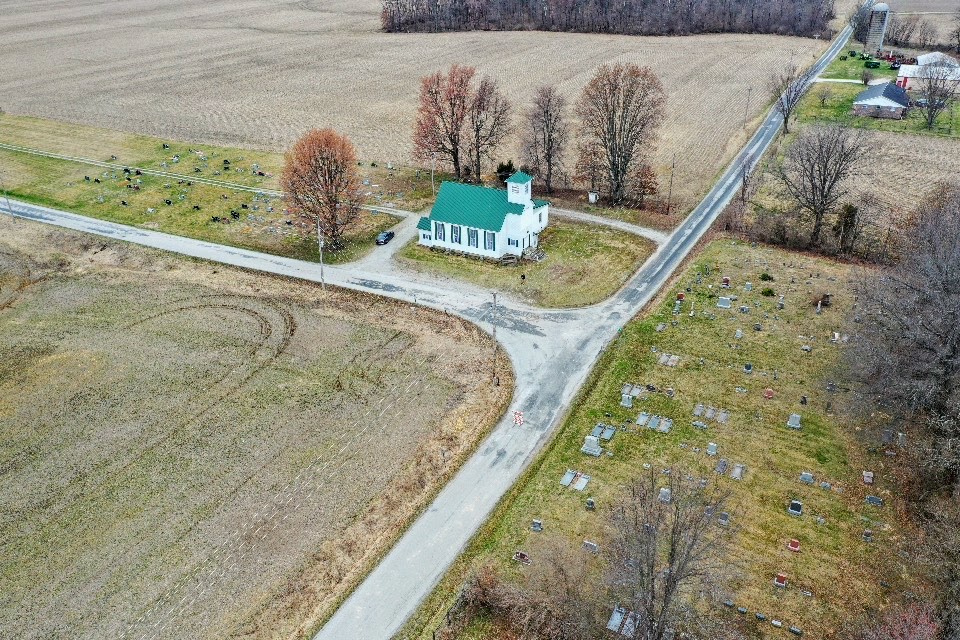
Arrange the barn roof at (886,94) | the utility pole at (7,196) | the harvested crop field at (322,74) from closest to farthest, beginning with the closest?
the utility pole at (7,196) → the barn roof at (886,94) → the harvested crop field at (322,74)

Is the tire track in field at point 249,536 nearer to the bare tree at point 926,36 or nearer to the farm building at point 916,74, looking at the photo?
the farm building at point 916,74

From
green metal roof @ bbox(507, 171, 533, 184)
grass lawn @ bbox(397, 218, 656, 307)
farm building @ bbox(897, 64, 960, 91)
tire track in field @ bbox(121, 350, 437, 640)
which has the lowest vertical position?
tire track in field @ bbox(121, 350, 437, 640)

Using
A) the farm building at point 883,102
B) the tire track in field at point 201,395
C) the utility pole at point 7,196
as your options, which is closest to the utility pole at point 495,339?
the tire track in field at point 201,395

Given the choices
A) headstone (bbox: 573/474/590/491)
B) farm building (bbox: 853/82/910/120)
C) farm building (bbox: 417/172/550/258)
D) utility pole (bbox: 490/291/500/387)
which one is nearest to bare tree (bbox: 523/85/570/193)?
farm building (bbox: 417/172/550/258)

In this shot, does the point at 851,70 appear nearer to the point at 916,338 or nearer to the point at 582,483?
the point at 916,338

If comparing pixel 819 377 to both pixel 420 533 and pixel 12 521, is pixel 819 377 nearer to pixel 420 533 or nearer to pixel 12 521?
pixel 420 533

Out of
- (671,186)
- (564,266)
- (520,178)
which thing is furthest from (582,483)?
(671,186)

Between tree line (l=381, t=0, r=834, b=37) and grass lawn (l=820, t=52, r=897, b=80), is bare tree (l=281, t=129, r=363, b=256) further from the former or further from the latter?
tree line (l=381, t=0, r=834, b=37)
